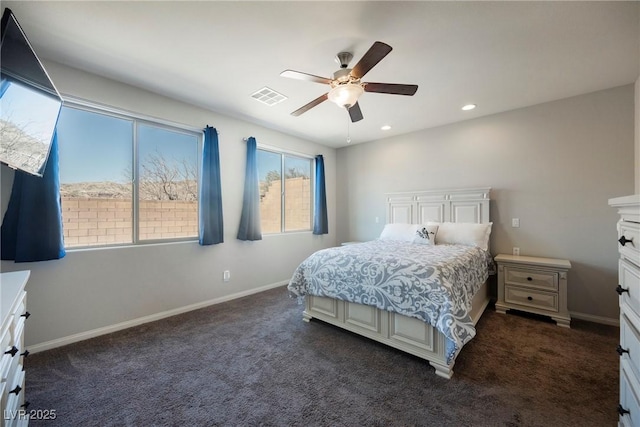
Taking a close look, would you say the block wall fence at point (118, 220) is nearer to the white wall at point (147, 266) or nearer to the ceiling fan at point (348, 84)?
the white wall at point (147, 266)

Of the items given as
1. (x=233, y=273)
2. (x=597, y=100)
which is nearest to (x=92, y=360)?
(x=233, y=273)

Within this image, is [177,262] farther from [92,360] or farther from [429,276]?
[429,276]

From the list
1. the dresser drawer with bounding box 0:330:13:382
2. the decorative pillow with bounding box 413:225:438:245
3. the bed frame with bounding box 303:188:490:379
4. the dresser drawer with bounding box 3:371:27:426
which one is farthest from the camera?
the decorative pillow with bounding box 413:225:438:245

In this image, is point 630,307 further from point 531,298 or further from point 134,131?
point 134,131

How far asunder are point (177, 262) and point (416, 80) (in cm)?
346

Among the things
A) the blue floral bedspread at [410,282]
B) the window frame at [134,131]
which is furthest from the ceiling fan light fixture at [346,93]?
the window frame at [134,131]

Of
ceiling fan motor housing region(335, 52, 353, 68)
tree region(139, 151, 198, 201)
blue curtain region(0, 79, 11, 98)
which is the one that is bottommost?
tree region(139, 151, 198, 201)

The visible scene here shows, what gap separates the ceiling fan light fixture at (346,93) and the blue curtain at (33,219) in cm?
253

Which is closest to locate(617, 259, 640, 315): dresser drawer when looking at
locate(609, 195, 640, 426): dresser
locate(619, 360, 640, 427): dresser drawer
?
locate(609, 195, 640, 426): dresser

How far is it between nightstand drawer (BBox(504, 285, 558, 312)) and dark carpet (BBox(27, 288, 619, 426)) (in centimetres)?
30

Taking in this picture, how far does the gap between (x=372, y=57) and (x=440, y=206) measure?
281 centimetres

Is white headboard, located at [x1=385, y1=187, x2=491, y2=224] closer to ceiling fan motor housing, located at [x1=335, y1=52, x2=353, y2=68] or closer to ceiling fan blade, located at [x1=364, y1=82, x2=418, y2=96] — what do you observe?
ceiling fan blade, located at [x1=364, y1=82, x2=418, y2=96]

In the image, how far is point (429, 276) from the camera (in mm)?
2004

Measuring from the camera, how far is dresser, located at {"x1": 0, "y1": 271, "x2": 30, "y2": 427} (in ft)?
3.16
